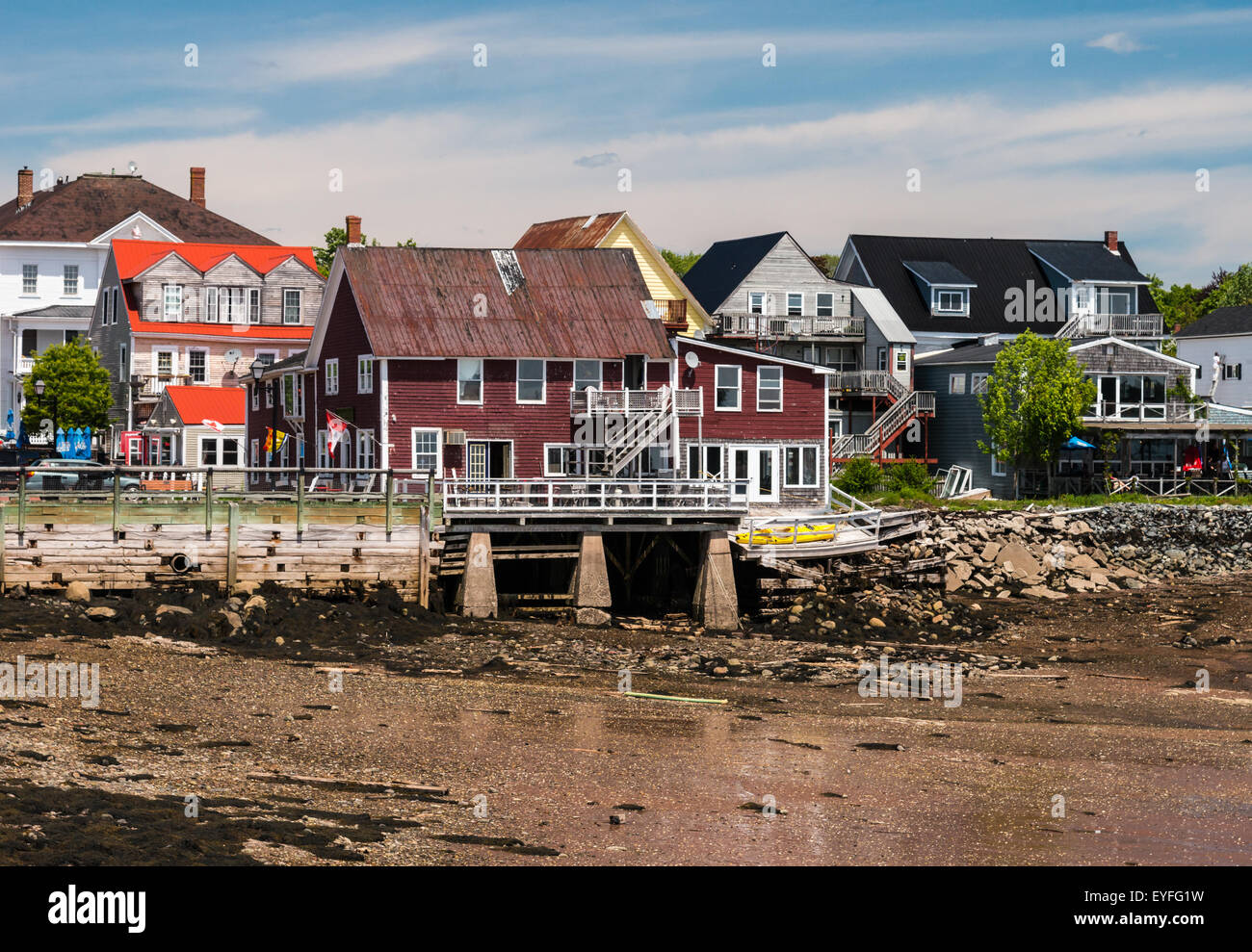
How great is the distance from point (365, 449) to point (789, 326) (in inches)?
1283

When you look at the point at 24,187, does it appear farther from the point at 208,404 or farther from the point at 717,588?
the point at 717,588

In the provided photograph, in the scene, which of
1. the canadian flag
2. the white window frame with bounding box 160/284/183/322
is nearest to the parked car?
the canadian flag

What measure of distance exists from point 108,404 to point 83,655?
46471mm

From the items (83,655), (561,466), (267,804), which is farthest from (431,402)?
(267,804)

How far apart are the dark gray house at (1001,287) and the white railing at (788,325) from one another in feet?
17.5

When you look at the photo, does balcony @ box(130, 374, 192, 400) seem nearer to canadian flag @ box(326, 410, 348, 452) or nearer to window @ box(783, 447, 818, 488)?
canadian flag @ box(326, 410, 348, 452)

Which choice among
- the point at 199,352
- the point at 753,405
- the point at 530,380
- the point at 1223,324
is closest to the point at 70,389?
the point at 199,352

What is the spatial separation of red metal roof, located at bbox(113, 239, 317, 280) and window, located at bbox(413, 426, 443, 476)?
3235 centimetres

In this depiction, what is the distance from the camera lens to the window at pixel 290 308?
7469cm

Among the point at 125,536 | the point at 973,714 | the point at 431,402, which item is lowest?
the point at 973,714

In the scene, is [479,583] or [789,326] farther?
[789,326]

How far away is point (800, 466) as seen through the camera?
51062 millimetres

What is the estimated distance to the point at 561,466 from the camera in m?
46.9
